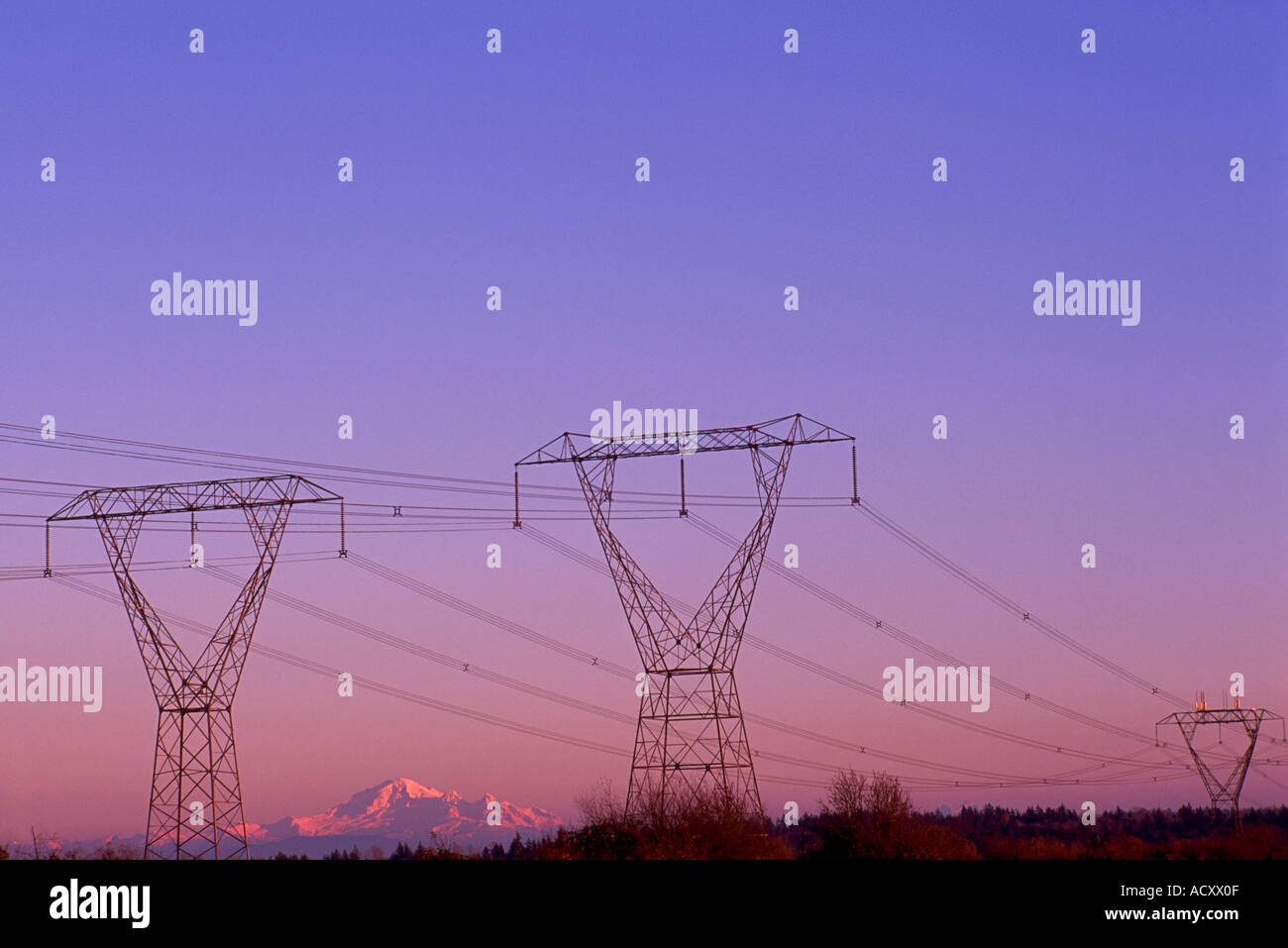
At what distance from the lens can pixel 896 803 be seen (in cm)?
8356
